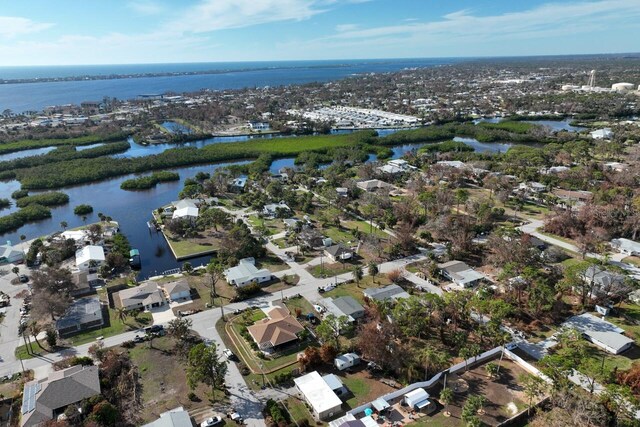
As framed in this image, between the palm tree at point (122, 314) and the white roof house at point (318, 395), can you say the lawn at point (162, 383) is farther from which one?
the white roof house at point (318, 395)

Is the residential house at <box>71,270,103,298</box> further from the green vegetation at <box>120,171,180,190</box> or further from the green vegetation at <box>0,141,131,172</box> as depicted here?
the green vegetation at <box>0,141,131,172</box>

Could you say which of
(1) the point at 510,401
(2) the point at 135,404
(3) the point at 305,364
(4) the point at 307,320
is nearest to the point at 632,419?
(1) the point at 510,401

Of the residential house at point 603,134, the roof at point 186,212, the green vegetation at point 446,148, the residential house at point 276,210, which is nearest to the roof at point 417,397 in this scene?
the residential house at point 276,210

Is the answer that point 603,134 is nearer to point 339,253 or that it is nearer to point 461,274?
point 461,274

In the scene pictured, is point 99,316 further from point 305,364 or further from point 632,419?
point 632,419

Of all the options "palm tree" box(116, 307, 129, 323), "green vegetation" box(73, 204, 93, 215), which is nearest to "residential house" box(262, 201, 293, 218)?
"palm tree" box(116, 307, 129, 323)
